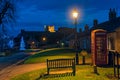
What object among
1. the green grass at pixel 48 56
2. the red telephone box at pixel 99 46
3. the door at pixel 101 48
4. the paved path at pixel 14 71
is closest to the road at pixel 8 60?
the green grass at pixel 48 56

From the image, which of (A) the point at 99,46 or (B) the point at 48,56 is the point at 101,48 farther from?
(B) the point at 48,56

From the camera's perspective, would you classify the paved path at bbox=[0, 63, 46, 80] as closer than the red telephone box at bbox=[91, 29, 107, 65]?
Yes

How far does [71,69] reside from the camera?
19219 mm

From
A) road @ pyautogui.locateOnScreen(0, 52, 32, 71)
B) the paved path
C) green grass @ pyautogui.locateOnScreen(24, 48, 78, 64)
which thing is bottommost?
the paved path

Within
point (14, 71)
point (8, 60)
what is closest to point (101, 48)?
point (14, 71)

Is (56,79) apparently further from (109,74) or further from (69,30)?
(69,30)

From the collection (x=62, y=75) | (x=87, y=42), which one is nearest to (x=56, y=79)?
(x=62, y=75)

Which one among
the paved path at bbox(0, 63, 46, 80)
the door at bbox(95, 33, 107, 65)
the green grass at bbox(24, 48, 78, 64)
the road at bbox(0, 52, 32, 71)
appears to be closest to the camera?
the paved path at bbox(0, 63, 46, 80)

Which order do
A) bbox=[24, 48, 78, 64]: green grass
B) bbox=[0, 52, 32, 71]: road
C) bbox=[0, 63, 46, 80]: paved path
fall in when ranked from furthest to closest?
bbox=[24, 48, 78, 64]: green grass → bbox=[0, 52, 32, 71]: road → bbox=[0, 63, 46, 80]: paved path

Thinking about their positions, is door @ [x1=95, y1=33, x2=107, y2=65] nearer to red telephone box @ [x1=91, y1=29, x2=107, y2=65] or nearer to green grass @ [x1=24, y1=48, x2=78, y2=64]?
red telephone box @ [x1=91, y1=29, x2=107, y2=65]

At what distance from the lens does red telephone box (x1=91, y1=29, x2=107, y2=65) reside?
22516 millimetres

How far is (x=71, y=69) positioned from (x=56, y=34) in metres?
108

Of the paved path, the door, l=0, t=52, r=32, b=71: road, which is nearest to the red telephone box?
the door

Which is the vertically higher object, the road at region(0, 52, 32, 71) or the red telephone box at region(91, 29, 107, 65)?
the red telephone box at region(91, 29, 107, 65)
